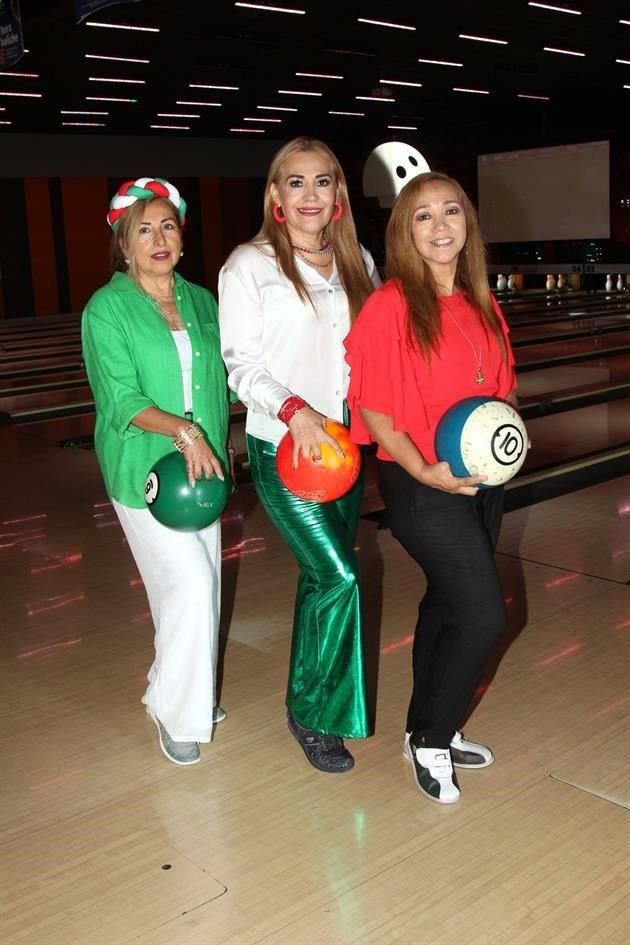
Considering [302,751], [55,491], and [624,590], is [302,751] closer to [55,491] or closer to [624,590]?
[624,590]

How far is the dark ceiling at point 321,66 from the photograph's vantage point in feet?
30.8

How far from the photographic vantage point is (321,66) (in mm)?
11969

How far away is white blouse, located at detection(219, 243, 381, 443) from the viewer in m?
2.30

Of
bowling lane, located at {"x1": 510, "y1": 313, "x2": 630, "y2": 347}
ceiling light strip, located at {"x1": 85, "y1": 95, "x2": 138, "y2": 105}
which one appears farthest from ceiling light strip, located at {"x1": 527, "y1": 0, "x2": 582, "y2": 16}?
ceiling light strip, located at {"x1": 85, "y1": 95, "x2": 138, "y2": 105}

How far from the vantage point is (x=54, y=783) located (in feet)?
7.85

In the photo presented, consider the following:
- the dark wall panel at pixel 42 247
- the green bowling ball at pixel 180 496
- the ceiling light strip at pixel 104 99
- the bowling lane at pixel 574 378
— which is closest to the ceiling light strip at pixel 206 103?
the ceiling light strip at pixel 104 99

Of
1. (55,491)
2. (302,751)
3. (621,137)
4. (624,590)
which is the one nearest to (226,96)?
(621,137)

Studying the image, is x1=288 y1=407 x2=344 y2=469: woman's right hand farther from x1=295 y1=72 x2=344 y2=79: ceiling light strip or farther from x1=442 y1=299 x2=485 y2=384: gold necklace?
x1=295 y1=72 x2=344 y2=79: ceiling light strip

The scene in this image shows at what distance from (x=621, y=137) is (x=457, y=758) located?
15.7 meters

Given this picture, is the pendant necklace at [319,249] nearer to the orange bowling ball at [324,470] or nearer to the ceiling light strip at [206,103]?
the orange bowling ball at [324,470]

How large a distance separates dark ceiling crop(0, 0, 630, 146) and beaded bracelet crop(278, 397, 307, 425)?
287 inches

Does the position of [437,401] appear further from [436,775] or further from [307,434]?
[436,775]

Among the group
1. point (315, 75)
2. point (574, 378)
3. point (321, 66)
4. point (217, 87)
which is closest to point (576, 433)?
point (574, 378)

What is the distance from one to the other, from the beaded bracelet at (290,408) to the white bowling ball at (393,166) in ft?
3.22
